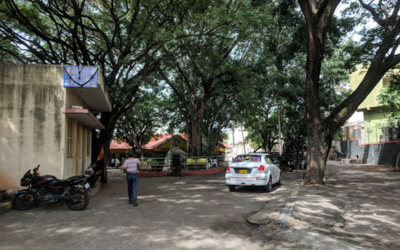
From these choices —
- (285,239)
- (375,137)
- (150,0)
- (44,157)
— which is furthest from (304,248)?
(375,137)

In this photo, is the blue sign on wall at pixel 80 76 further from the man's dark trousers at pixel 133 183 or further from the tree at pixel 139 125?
the tree at pixel 139 125

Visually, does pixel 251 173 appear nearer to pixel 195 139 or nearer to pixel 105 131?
pixel 105 131

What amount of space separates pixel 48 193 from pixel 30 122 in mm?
2697

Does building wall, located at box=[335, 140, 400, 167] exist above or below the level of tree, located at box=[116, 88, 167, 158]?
below

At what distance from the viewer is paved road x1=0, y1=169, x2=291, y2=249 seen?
197 inches

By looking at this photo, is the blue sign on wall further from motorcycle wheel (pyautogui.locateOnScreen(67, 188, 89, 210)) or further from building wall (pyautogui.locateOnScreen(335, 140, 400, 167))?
building wall (pyautogui.locateOnScreen(335, 140, 400, 167))

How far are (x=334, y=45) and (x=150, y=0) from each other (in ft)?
30.1

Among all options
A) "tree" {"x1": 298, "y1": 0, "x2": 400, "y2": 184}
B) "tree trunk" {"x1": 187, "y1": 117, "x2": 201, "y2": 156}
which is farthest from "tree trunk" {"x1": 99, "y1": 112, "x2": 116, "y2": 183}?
"tree" {"x1": 298, "y1": 0, "x2": 400, "y2": 184}

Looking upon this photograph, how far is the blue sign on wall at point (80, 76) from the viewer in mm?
9461

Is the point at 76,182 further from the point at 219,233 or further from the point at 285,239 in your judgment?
the point at 285,239

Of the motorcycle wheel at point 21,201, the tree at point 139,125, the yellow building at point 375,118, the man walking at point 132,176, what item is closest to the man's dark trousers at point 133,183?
the man walking at point 132,176

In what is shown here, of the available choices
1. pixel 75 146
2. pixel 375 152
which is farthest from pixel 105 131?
pixel 375 152

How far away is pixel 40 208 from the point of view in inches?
313

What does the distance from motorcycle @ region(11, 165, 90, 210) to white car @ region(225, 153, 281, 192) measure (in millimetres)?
5528
